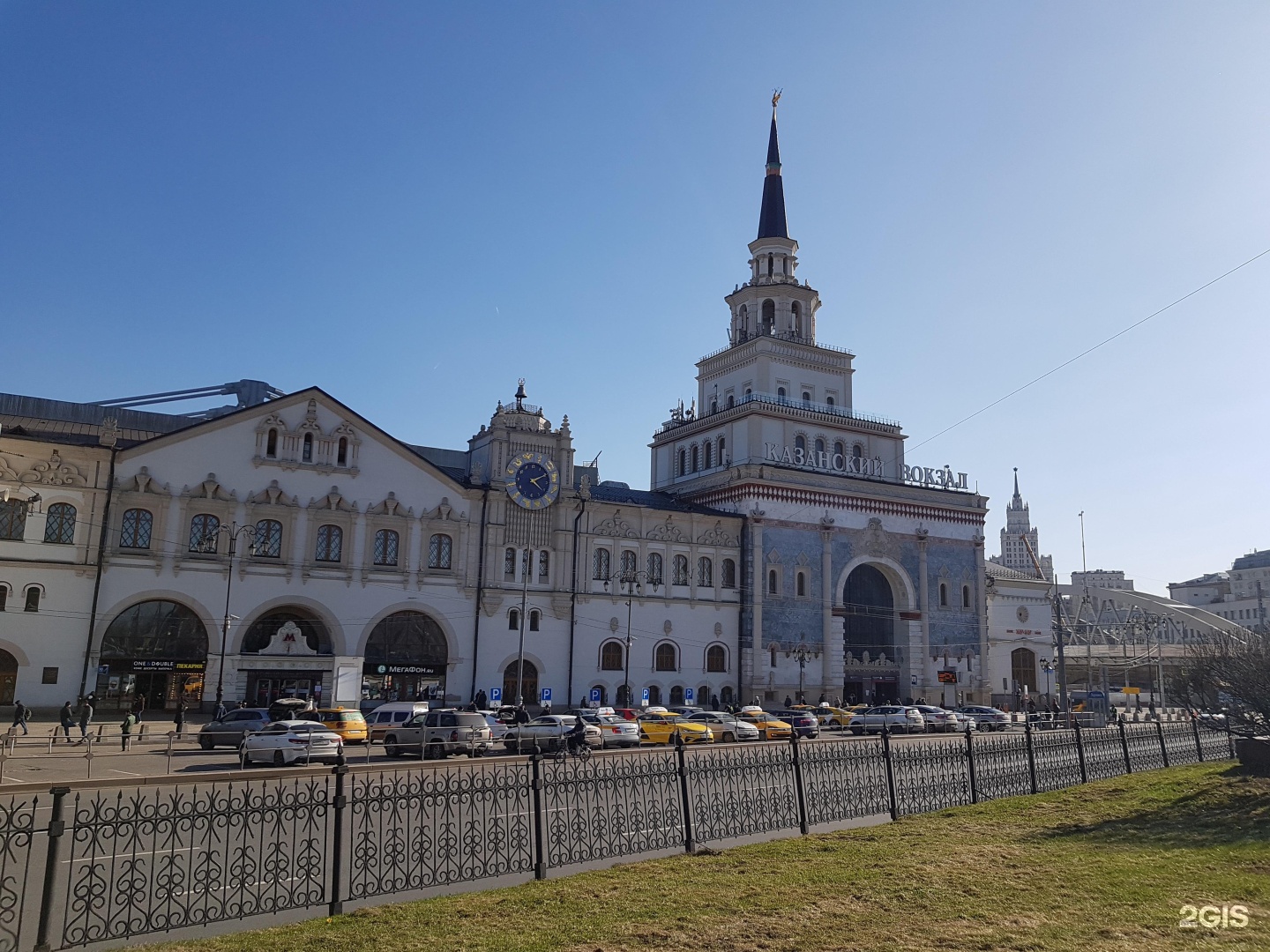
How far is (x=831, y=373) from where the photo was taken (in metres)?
70.3

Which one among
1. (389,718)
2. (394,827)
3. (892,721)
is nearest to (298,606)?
(389,718)

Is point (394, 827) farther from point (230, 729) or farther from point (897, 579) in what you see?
point (897, 579)

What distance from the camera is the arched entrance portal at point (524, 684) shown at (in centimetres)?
5100

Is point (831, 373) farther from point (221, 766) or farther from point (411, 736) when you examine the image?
point (221, 766)

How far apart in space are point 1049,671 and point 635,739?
2005 inches

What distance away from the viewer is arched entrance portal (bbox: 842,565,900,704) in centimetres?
6300

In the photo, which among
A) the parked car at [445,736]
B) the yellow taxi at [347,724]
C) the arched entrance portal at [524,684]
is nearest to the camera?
the parked car at [445,736]

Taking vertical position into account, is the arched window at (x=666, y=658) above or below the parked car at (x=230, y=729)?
above

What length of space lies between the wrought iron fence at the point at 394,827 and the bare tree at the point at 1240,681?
7.59 feet

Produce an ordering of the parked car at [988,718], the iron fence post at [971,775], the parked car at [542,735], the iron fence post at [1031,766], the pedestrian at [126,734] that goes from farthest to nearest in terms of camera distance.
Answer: the parked car at [988,718] < the parked car at [542,735] < the pedestrian at [126,734] < the iron fence post at [1031,766] < the iron fence post at [971,775]

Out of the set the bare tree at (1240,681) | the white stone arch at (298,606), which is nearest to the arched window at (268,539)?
the white stone arch at (298,606)

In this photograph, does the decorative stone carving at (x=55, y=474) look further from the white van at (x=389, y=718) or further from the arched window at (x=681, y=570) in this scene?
the arched window at (x=681, y=570)

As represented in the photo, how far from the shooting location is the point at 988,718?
170ft

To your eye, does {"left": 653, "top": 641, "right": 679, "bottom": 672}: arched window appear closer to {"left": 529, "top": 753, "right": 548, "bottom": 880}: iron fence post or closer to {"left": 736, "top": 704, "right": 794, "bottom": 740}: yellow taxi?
{"left": 736, "top": 704, "right": 794, "bottom": 740}: yellow taxi
